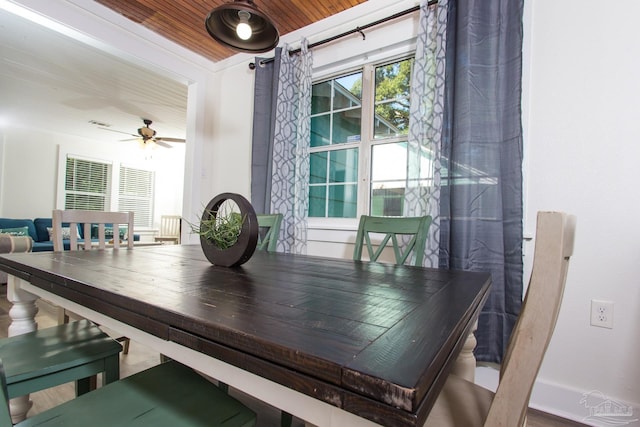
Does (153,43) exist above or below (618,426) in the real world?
above

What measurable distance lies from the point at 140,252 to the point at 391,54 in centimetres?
211

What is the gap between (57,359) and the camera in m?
0.97

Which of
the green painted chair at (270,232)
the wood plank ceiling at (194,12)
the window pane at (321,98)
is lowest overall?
the green painted chair at (270,232)

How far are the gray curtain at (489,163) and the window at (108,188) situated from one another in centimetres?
716

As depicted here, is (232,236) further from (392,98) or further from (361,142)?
(392,98)

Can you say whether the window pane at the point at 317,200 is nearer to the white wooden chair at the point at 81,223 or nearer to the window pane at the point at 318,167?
the window pane at the point at 318,167

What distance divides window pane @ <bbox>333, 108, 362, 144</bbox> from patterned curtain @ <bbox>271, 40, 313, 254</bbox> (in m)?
0.24

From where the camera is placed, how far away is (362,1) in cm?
230

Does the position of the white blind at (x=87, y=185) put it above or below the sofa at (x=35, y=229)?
above

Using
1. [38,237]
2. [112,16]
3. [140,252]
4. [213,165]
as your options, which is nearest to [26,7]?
[112,16]

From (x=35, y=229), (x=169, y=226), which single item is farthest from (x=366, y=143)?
(x=169, y=226)

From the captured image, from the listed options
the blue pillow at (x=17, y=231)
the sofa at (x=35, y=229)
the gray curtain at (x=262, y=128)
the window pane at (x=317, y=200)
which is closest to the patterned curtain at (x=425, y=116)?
the window pane at (x=317, y=200)

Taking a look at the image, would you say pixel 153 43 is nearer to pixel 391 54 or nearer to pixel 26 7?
pixel 26 7

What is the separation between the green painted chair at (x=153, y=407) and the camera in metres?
0.69
